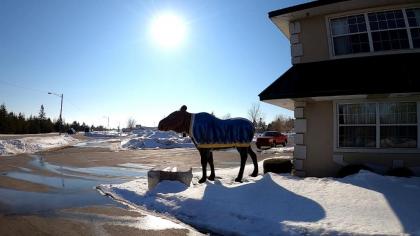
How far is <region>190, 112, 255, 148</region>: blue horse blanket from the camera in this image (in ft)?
38.3

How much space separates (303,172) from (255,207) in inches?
221

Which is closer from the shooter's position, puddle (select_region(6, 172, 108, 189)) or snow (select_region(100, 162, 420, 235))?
snow (select_region(100, 162, 420, 235))

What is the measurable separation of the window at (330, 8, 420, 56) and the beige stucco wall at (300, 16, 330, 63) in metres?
0.32

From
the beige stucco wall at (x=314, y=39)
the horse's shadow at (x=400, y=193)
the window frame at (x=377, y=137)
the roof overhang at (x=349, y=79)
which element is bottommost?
the horse's shadow at (x=400, y=193)

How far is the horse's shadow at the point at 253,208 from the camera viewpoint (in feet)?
22.5

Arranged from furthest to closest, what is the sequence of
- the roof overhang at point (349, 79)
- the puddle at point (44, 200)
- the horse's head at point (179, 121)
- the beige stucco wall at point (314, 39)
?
the beige stucco wall at point (314, 39) → the horse's head at point (179, 121) → the roof overhang at point (349, 79) → the puddle at point (44, 200)

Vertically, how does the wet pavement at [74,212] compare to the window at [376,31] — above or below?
below

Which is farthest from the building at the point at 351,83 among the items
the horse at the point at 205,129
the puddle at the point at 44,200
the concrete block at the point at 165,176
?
the puddle at the point at 44,200

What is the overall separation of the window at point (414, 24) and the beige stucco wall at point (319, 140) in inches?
134

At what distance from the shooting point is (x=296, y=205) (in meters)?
7.82

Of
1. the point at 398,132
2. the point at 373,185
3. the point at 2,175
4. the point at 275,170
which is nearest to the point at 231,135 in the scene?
the point at 275,170

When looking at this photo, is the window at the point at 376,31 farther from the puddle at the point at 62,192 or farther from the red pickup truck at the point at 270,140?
the red pickup truck at the point at 270,140

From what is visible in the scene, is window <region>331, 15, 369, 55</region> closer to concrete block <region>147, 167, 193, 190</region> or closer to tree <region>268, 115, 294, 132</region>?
concrete block <region>147, 167, 193, 190</region>

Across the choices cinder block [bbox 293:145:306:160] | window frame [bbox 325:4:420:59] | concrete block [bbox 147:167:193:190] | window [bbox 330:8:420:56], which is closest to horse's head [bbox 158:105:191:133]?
concrete block [bbox 147:167:193:190]
